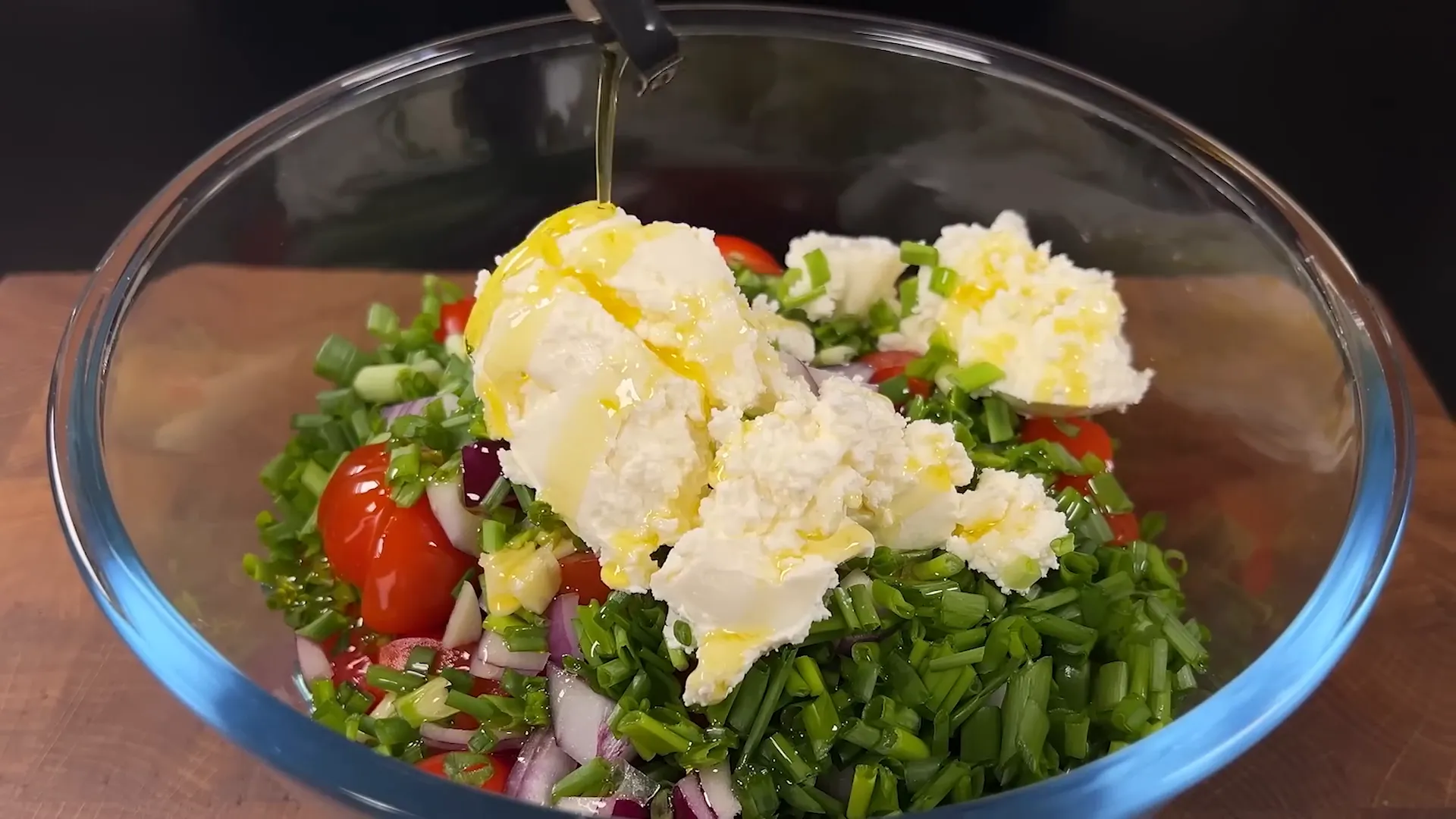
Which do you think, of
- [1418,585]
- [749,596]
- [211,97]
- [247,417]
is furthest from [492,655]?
[211,97]

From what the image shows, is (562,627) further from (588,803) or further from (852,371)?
(852,371)

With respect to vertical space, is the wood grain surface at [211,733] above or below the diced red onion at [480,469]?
below

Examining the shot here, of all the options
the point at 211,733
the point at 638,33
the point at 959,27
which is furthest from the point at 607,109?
the point at 959,27

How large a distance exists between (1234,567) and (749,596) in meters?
0.64

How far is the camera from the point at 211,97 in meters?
1.98

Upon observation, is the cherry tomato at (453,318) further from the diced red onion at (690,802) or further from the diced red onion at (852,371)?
the diced red onion at (690,802)

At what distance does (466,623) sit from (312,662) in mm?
190

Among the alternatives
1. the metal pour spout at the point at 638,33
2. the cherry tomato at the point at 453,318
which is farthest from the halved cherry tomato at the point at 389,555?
the metal pour spout at the point at 638,33

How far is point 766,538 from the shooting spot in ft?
2.94

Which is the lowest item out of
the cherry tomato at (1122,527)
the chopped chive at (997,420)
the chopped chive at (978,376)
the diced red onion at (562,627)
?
the cherry tomato at (1122,527)

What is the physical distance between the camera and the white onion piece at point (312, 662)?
114cm

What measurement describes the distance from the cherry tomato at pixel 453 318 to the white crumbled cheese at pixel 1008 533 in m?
0.65

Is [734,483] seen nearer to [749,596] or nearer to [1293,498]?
[749,596]

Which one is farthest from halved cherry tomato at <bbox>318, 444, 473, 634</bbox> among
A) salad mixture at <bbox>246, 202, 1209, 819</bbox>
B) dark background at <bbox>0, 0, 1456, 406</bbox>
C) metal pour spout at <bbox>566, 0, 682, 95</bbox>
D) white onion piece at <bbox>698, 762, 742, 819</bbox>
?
dark background at <bbox>0, 0, 1456, 406</bbox>
